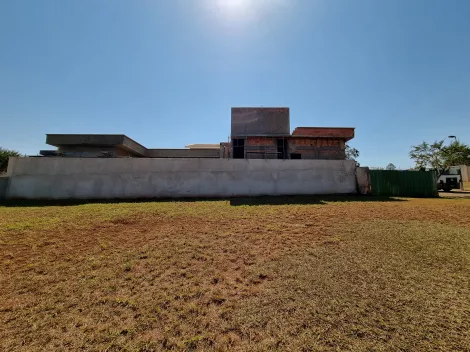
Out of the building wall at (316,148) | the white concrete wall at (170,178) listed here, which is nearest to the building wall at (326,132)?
the building wall at (316,148)

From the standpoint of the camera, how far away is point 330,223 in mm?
6520

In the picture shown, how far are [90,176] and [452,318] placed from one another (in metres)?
15.6

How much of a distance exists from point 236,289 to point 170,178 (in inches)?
433

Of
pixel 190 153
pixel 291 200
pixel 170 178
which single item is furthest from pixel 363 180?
pixel 190 153

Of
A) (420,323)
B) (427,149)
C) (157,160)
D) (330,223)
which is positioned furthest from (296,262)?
(427,149)

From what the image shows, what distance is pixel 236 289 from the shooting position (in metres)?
3.02

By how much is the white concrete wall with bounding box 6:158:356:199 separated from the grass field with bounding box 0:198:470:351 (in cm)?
705

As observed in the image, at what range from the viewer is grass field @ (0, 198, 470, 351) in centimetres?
208

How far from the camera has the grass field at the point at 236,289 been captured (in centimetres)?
208

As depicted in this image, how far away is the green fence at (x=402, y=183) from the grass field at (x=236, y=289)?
10.8 metres

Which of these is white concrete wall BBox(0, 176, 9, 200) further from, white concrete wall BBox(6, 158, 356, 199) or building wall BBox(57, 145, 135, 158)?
building wall BBox(57, 145, 135, 158)

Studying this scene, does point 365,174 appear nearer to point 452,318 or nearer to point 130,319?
point 452,318

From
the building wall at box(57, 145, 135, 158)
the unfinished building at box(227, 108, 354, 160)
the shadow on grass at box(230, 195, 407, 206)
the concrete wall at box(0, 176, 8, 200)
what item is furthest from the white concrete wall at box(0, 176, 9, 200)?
the unfinished building at box(227, 108, 354, 160)

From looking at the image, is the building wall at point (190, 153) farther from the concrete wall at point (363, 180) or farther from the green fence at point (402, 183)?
the green fence at point (402, 183)
